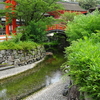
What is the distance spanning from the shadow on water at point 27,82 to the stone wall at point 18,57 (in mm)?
1638

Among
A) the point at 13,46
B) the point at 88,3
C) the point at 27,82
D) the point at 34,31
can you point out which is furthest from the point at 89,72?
the point at 88,3

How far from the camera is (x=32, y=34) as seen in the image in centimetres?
1742

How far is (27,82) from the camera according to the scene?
10.6 meters

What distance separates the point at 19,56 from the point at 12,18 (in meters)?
6.73

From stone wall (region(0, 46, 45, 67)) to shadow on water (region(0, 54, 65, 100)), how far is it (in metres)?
1.64

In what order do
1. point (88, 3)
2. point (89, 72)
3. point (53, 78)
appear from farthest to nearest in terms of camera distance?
point (88, 3) → point (53, 78) → point (89, 72)

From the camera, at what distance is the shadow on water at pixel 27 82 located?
342 inches

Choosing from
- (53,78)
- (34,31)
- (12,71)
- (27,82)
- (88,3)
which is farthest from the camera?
(88,3)

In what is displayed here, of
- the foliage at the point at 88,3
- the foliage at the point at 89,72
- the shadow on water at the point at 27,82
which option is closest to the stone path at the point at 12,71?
the shadow on water at the point at 27,82

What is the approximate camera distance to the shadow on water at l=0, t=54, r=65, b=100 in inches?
342

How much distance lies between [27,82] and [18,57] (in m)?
4.30

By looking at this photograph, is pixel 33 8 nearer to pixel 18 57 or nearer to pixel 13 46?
pixel 13 46

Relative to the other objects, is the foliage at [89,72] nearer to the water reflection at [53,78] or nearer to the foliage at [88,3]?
the water reflection at [53,78]

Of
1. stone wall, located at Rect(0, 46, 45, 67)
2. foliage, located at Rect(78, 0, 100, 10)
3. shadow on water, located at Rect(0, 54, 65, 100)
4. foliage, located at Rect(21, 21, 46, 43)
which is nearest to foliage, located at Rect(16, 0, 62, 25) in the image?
foliage, located at Rect(21, 21, 46, 43)
